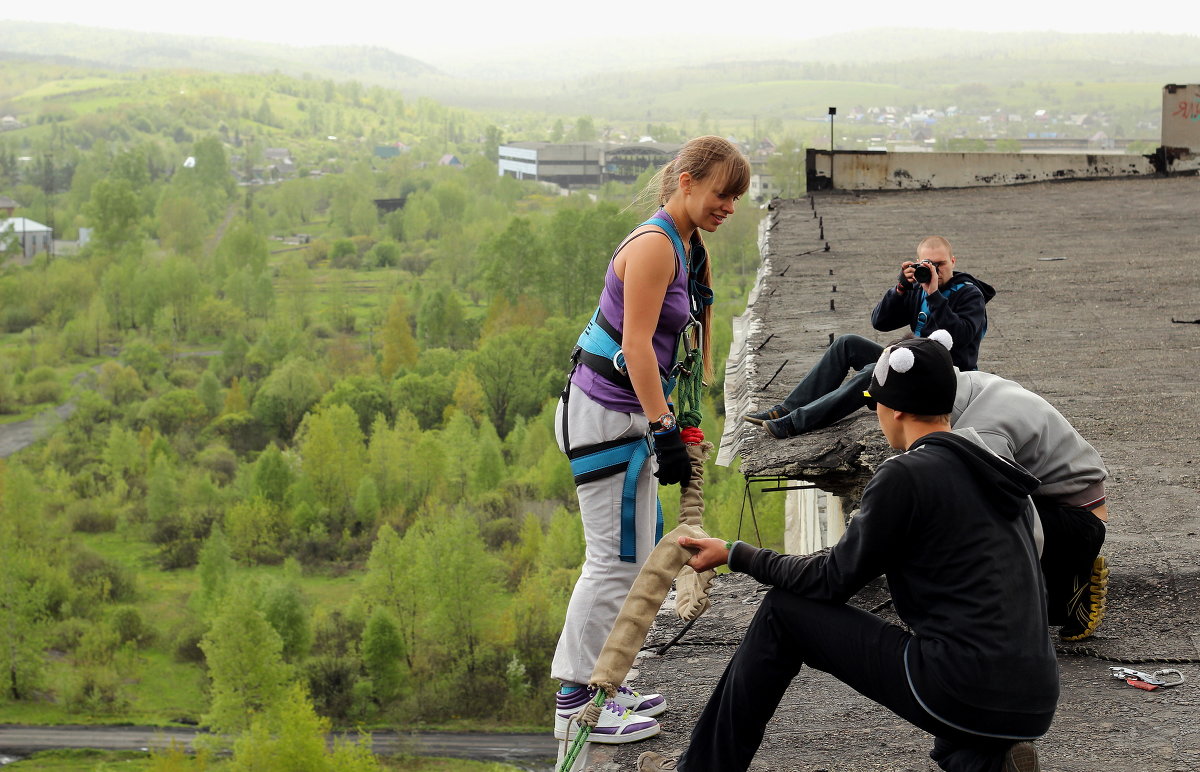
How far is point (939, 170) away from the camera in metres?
19.0

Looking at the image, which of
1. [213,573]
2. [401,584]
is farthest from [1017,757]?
[213,573]

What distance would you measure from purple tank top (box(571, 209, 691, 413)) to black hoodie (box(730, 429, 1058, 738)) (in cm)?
112

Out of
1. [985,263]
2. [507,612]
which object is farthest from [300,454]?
[985,263]

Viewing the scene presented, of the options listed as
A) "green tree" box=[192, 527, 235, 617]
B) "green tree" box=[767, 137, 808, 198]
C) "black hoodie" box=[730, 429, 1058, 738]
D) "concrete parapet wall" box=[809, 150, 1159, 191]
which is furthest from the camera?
"green tree" box=[767, 137, 808, 198]

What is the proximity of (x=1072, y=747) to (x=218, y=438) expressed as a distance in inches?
2694

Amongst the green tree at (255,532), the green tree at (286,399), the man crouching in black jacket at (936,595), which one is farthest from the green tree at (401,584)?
the man crouching in black jacket at (936,595)

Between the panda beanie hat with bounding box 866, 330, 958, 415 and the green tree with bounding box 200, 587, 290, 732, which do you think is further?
the green tree with bounding box 200, 587, 290, 732

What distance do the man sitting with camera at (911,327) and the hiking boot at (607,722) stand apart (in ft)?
7.24

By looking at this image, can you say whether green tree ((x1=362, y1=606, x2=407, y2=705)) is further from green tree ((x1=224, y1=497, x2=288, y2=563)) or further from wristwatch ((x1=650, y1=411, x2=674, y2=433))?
wristwatch ((x1=650, y1=411, x2=674, y2=433))

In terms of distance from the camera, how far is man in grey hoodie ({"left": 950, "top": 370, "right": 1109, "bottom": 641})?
14.0ft

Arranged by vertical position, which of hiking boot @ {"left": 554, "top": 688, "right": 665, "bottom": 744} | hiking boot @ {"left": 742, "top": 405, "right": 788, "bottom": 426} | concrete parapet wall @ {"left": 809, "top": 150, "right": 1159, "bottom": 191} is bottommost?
hiking boot @ {"left": 554, "top": 688, "right": 665, "bottom": 744}

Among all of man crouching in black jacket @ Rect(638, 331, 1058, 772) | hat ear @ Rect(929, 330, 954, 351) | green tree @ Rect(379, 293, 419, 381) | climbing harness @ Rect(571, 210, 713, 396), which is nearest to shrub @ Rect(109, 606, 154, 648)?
green tree @ Rect(379, 293, 419, 381)

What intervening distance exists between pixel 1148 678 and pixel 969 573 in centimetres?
166

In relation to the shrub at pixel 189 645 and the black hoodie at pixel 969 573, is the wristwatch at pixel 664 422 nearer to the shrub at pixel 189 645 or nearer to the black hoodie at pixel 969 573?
the black hoodie at pixel 969 573
